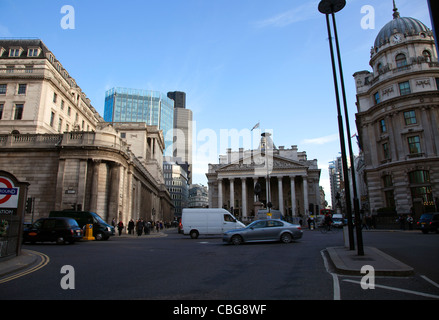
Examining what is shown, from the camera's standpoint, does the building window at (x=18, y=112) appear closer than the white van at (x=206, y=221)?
No

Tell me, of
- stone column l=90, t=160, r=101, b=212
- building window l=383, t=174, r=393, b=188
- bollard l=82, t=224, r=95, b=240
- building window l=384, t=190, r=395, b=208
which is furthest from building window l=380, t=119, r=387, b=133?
bollard l=82, t=224, r=95, b=240

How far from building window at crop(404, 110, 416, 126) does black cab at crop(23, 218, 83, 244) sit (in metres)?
41.4

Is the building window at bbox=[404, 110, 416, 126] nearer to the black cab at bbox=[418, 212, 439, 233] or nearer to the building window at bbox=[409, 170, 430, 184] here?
the building window at bbox=[409, 170, 430, 184]

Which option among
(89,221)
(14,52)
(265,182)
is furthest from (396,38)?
(14,52)

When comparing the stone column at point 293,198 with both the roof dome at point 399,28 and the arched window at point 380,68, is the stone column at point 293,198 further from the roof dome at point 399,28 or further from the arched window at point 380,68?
the roof dome at point 399,28

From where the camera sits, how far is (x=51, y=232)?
1783 cm

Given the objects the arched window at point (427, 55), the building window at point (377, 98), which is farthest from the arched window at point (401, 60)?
the building window at point (377, 98)

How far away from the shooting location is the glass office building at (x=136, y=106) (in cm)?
11862

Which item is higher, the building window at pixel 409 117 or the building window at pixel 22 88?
the building window at pixel 22 88

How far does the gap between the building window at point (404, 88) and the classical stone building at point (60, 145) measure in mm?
36970

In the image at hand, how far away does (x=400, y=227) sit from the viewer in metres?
32.8

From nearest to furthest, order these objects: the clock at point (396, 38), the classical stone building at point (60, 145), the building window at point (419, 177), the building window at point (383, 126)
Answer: the classical stone building at point (60, 145) < the building window at point (419, 177) < the building window at point (383, 126) < the clock at point (396, 38)

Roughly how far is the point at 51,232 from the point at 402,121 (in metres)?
42.1

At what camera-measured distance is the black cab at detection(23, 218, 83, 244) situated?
17797 millimetres
